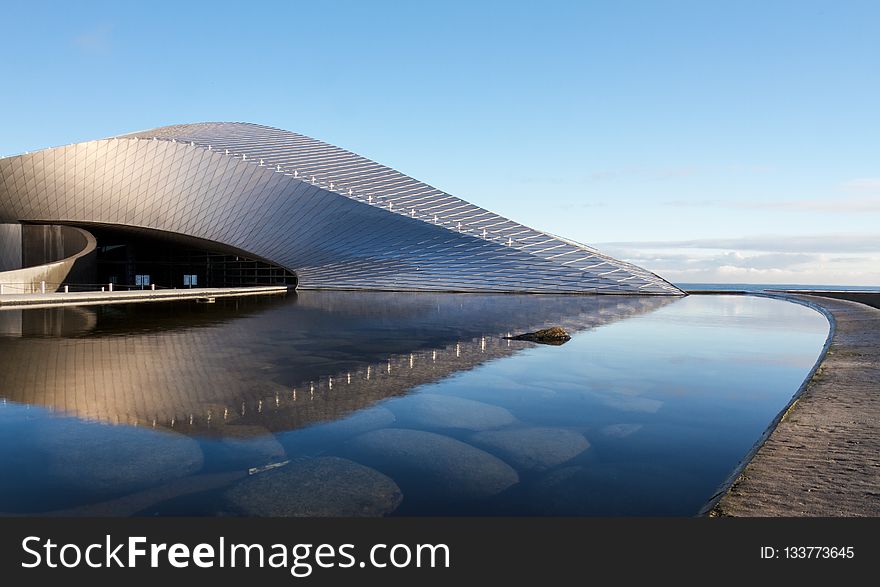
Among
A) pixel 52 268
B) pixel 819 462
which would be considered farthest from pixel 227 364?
pixel 52 268

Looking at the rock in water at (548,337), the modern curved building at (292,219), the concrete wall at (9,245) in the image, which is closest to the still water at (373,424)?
the rock in water at (548,337)

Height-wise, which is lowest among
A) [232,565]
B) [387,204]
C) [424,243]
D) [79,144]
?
[232,565]

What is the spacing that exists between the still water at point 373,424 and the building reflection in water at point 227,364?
0.04 metres

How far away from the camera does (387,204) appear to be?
37.2 m

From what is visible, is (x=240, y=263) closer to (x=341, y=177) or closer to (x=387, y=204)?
(x=341, y=177)

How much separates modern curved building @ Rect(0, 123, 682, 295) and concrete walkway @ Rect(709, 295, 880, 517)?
30805 mm

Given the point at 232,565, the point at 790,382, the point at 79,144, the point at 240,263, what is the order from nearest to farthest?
the point at 232,565
the point at 790,382
the point at 79,144
the point at 240,263

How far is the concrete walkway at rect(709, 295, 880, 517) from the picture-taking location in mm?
3264

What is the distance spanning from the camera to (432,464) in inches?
166

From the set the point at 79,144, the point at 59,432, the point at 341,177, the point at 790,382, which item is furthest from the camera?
the point at 341,177

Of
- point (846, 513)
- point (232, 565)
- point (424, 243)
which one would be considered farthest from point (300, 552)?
point (424, 243)

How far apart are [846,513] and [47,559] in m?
4.02

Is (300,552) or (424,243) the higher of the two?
(424,243)

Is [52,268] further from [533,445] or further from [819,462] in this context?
[819,462]
